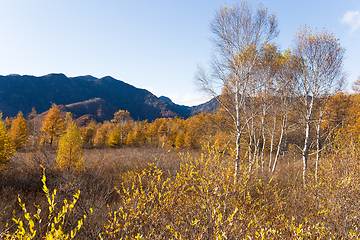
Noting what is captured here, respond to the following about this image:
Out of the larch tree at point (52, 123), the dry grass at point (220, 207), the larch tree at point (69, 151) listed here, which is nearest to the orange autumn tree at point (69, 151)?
the larch tree at point (69, 151)

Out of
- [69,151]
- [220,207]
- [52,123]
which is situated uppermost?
[220,207]

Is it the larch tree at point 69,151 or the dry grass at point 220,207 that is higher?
the dry grass at point 220,207

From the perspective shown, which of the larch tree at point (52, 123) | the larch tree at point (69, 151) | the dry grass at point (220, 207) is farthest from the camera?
the larch tree at point (52, 123)

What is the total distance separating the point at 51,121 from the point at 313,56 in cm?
3329

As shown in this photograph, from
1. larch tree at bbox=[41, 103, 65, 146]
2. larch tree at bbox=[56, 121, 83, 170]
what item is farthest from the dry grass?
larch tree at bbox=[41, 103, 65, 146]

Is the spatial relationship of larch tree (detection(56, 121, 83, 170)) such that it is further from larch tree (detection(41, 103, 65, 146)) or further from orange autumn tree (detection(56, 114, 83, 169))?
larch tree (detection(41, 103, 65, 146))

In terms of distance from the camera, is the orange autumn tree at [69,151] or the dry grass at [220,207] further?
the orange autumn tree at [69,151]

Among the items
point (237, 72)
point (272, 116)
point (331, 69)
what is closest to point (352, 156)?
point (237, 72)

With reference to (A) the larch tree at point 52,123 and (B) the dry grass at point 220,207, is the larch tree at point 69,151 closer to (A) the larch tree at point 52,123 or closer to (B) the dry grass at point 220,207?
(B) the dry grass at point 220,207

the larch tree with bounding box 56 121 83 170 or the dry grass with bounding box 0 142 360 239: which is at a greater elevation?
the dry grass with bounding box 0 142 360 239

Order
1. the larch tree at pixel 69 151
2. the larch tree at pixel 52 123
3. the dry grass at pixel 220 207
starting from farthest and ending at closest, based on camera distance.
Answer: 1. the larch tree at pixel 52 123
2. the larch tree at pixel 69 151
3. the dry grass at pixel 220 207

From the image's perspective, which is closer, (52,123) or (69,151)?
(69,151)

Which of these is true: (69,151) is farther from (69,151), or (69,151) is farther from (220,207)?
(220,207)

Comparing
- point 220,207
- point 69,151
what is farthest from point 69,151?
point 220,207
